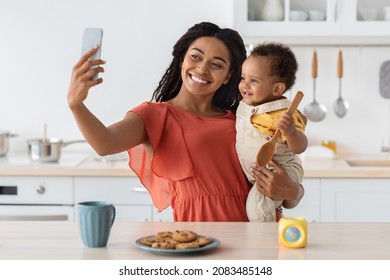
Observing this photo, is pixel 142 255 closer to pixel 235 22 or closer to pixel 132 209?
pixel 132 209

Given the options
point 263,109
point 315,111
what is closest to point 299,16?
point 315,111

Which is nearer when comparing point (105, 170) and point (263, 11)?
point (105, 170)

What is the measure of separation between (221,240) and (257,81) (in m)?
0.64

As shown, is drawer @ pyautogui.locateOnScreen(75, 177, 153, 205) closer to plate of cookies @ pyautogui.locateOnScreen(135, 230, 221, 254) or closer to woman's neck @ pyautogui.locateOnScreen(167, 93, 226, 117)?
woman's neck @ pyautogui.locateOnScreen(167, 93, 226, 117)

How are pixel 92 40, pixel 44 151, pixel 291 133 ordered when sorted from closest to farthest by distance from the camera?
pixel 92 40, pixel 291 133, pixel 44 151

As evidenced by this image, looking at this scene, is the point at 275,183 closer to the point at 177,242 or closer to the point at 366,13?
the point at 177,242

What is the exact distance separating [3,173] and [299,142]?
1.75 metres

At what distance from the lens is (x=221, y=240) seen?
172cm

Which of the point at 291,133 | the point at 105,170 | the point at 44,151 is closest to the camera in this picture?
the point at 291,133

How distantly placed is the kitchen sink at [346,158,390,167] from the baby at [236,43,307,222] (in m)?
1.54

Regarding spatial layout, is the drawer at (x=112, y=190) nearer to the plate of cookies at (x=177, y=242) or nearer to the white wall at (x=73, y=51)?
the white wall at (x=73, y=51)

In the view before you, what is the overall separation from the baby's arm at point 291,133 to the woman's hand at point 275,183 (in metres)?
0.11

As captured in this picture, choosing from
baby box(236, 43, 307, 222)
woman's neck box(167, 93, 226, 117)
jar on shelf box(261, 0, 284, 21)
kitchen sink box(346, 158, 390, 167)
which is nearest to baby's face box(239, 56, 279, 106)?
baby box(236, 43, 307, 222)

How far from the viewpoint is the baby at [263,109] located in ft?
7.07
